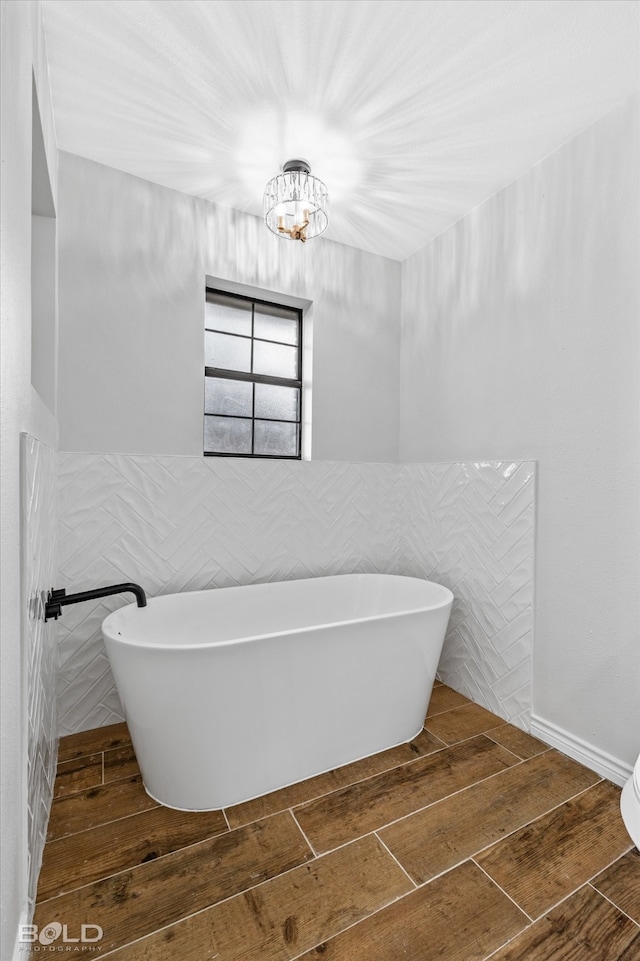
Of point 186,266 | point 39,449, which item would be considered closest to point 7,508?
point 39,449

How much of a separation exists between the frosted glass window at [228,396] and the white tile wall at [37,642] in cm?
104

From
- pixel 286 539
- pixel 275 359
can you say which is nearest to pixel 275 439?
pixel 275 359

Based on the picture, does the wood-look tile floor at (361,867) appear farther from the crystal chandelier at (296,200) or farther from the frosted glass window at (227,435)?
the crystal chandelier at (296,200)

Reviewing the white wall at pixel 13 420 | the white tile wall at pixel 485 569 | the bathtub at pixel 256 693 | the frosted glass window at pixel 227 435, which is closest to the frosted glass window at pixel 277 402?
the frosted glass window at pixel 227 435

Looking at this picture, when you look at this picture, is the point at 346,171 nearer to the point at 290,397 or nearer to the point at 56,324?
the point at 290,397

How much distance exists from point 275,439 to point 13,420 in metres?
1.89

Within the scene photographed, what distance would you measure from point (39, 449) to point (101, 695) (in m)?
1.31

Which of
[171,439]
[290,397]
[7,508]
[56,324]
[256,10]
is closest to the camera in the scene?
[7,508]

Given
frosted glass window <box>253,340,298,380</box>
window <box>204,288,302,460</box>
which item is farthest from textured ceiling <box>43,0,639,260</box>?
frosted glass window <box>253,340,298,380</box>

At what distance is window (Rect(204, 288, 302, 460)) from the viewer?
2.64 m

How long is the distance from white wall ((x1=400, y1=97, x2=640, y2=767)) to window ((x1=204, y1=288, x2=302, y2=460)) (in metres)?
1.07

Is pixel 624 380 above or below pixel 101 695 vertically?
above

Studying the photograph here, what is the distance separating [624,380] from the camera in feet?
5.67

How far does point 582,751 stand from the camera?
1.85m
